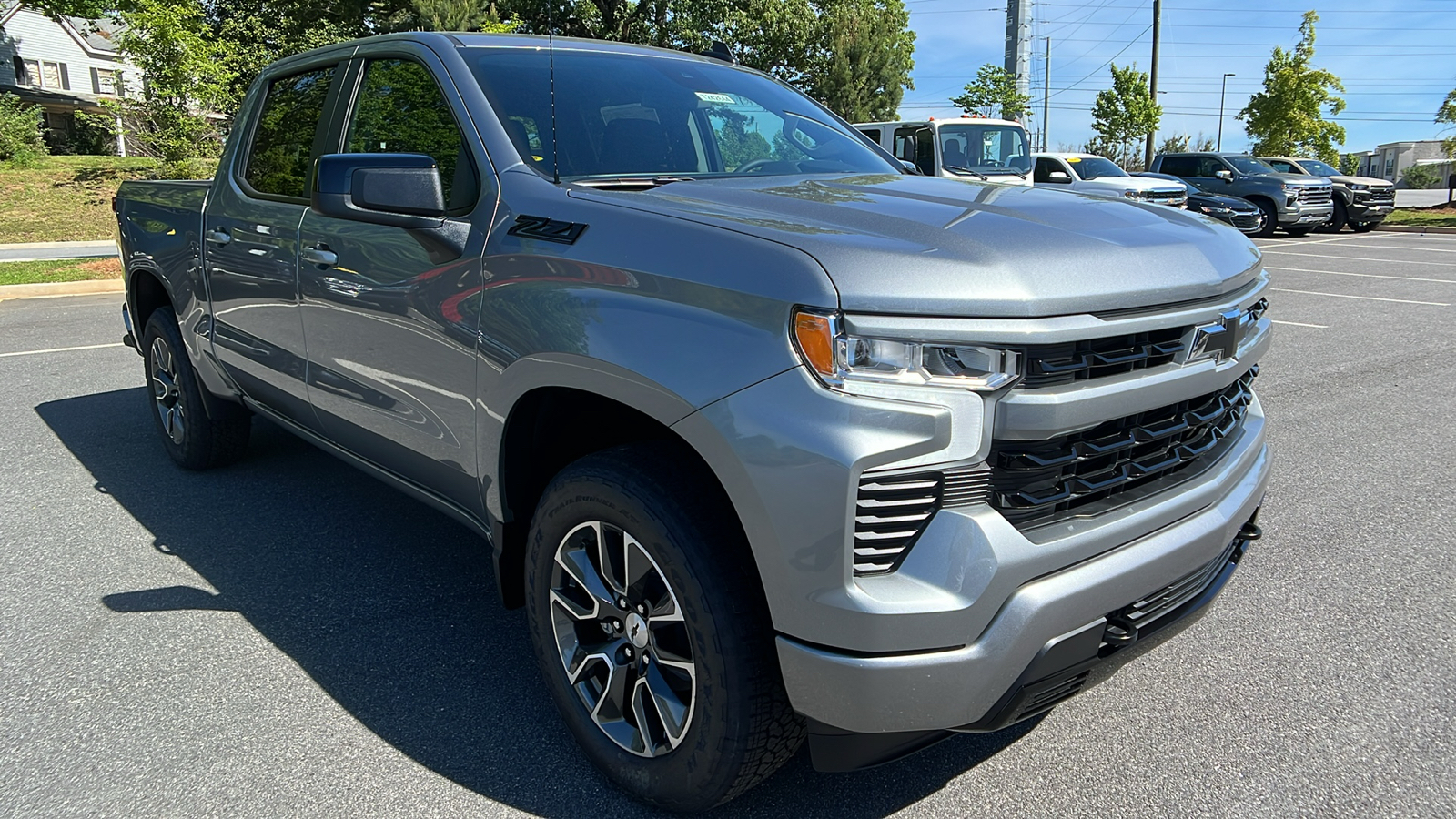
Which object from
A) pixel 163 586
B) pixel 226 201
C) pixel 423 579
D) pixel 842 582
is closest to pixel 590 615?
pixel 842 582

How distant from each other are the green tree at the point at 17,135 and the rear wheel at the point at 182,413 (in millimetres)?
26067

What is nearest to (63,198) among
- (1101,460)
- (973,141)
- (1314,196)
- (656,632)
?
(973,141)

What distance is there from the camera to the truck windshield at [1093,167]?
1902cm

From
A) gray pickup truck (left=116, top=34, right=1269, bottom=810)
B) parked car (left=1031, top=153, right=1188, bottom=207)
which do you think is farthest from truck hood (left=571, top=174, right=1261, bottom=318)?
parked car (left=1031, top=153, right=1188, bottom=207)

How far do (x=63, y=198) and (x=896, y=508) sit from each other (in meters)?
24.5

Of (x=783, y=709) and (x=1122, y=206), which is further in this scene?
(x=1122, y=206)

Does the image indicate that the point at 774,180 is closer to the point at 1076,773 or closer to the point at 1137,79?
the point at 1076,773

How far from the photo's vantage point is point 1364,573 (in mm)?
3605

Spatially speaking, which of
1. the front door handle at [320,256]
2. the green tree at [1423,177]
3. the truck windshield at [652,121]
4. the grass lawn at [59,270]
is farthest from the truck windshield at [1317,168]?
the green tree at [1423,177]

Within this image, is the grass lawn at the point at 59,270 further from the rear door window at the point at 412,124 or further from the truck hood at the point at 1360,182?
the truck hood at the point at 1360,182

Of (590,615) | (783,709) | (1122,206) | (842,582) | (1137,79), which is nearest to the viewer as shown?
(842,582)

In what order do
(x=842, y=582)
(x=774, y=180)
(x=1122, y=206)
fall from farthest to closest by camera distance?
(x=774, y=180) < (x=1122, y=206) < (x=842, y=582)

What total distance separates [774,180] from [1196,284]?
3.85ft

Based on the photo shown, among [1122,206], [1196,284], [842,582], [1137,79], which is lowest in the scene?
[842,582]
